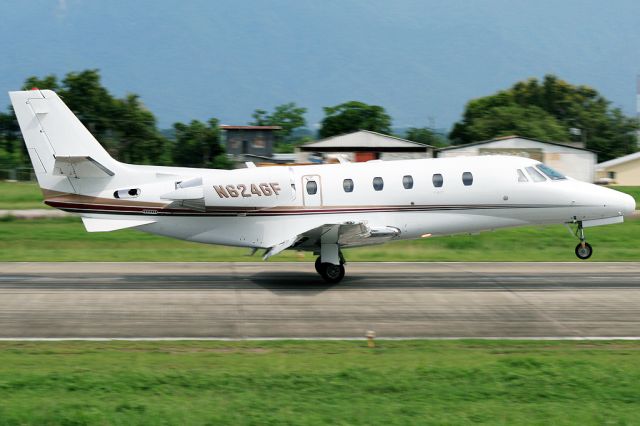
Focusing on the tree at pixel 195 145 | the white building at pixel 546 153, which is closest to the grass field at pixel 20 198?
the tree at pixel 195 145

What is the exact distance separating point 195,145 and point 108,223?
227 ft

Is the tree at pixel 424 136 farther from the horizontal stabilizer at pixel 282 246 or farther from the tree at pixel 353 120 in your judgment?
the horizontal stabilizer at pixel 282 246

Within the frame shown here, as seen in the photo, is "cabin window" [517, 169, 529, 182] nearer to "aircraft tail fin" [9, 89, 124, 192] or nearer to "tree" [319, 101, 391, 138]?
"aircraft tail fin" [9, 89, 124, 192]

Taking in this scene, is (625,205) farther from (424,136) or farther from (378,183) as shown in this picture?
(424,136)

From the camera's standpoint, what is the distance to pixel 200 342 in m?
14.8

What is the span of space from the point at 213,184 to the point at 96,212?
3026 millimetres

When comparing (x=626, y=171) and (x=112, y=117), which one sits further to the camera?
(x=626, y=171)

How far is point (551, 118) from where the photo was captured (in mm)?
101562

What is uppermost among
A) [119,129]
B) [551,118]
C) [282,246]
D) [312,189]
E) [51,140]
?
[551,118]

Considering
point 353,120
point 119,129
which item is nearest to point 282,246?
point 119,129

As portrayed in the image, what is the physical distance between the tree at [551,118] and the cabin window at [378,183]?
7362 centimetres

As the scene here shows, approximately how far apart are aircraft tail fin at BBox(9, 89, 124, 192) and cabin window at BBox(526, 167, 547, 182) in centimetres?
1068

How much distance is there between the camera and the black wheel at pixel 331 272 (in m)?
21.1

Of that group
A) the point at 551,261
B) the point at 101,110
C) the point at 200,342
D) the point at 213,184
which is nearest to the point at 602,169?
the point at 101,110
